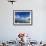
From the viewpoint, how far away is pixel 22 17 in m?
5.45

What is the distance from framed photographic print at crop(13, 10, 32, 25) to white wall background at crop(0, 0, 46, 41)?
0.12 m

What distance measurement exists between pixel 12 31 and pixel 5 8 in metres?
0.94

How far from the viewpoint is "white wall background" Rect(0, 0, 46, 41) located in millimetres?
5434

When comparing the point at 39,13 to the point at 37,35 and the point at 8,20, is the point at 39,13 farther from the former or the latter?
the point at 8,20

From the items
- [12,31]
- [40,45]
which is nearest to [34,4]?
[12,31]

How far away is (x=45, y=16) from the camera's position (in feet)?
17.8

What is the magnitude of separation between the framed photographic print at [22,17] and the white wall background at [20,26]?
119 mm

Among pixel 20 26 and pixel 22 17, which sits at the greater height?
pixel 22 17

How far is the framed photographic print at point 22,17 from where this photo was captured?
5434 millimetres

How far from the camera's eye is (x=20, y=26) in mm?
5457

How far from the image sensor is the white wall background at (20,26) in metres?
5.43

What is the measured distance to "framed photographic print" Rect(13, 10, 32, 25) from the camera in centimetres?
543

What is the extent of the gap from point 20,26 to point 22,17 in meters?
0.36

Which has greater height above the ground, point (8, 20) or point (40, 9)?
point (40, 9)
